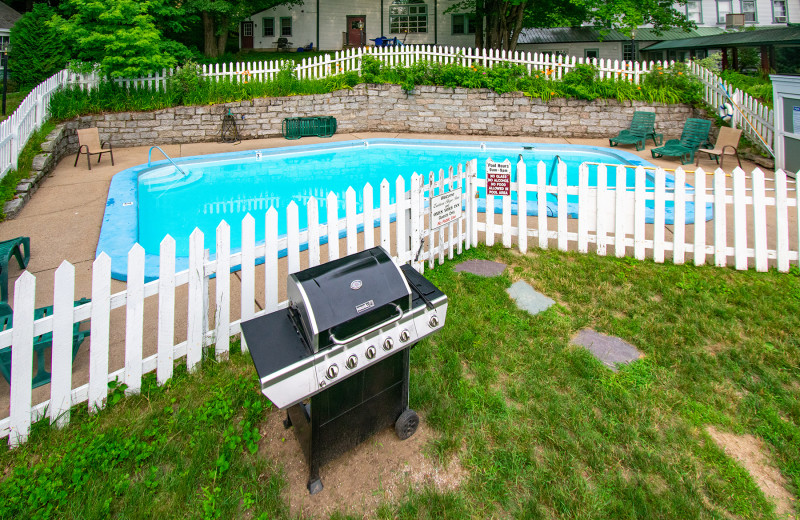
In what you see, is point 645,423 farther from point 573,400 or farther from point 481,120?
point 481,120

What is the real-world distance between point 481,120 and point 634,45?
21589mm

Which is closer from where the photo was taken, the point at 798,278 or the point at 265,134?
the point at 798,278

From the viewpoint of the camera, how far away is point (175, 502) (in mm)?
2209

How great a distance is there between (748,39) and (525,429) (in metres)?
21.6

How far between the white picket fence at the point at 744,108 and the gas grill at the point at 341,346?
33.3ft

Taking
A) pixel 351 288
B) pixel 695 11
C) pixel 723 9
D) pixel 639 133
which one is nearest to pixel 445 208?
pixel 351 288

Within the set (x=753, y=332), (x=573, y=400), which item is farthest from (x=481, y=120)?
(x=573, y=400)

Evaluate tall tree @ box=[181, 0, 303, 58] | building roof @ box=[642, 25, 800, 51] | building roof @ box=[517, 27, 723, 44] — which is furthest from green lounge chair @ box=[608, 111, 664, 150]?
building roof @ box=[517, 27, 723, 44]

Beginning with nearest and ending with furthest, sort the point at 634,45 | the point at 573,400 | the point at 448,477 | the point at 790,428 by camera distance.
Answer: the point at 448,477 < the point at 790,428 < the point at 573,400 < the point at 634,45

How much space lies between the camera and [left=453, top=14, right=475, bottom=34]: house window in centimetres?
2628

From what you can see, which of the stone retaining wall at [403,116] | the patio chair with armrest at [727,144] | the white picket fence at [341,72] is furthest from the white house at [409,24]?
the patio chair with armrest at [727,144]

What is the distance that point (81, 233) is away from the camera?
233 inches

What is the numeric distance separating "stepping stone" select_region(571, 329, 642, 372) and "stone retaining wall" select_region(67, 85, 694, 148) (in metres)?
11.0

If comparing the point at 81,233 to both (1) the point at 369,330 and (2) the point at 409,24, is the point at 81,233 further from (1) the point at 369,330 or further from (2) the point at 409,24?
(2) the point at 409,24
